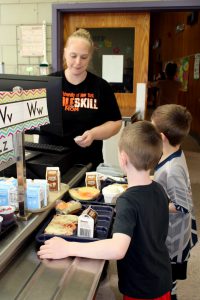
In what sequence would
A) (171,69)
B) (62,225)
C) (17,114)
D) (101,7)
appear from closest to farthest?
(17,114) < (62,225) < (101,7) < (171,69)

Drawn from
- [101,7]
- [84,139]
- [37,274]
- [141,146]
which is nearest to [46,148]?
[84,139]

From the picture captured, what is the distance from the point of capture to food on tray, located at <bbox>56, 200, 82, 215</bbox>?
140 cm

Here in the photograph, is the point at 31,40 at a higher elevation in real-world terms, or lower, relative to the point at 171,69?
higher

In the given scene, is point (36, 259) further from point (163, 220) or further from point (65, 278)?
point (163, 220)

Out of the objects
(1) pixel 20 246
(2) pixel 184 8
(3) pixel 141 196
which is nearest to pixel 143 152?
(3) pixel 141 196

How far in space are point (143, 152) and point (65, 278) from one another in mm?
497

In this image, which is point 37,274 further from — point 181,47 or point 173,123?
point 181,47

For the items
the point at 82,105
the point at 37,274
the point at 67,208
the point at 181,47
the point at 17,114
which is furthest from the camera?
the point at 181,47

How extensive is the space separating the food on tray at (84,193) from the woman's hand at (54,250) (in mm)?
401

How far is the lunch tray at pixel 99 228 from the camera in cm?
119

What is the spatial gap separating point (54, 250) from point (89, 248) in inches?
4.6

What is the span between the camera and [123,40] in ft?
13.5

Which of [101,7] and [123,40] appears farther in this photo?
[123,40]

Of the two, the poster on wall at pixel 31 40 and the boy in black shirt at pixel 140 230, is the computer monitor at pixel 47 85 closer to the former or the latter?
the boy in black shirt at pixel 140 230
